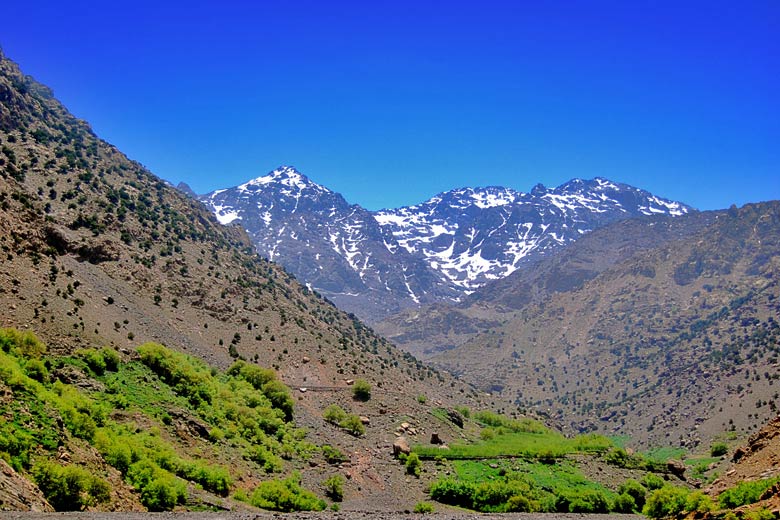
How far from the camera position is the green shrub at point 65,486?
2075cm

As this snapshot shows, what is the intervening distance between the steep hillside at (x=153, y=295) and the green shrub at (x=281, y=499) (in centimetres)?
581

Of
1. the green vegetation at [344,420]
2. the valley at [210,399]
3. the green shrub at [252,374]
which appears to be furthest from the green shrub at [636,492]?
the green shrub at [252,374]

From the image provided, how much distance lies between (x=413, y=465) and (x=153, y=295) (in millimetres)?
35819

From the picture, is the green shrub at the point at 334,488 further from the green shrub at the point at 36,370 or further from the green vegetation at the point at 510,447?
the green shrub at the point at 36,370

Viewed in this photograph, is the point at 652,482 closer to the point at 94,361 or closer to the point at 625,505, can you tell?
the point at 625,505

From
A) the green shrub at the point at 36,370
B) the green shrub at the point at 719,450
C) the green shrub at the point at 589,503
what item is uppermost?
the green shrub at the point at 719,450

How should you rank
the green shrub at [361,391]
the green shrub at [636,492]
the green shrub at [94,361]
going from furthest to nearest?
the green shrub at [361,391] < the green shrub at [636,492] < the green shrub at [94,361]

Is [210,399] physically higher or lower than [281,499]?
higher

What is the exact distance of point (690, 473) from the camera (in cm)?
6353

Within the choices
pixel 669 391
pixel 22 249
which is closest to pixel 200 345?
pixel 22 249

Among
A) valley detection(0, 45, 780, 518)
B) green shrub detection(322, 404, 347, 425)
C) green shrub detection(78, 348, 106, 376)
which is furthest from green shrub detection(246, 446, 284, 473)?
green shrub detection(322, 404, 347, 425)

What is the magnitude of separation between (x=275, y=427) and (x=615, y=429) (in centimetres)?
11183

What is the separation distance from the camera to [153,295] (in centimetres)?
6769

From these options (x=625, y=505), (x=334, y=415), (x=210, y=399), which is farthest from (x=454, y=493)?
(x=210, y=399)
